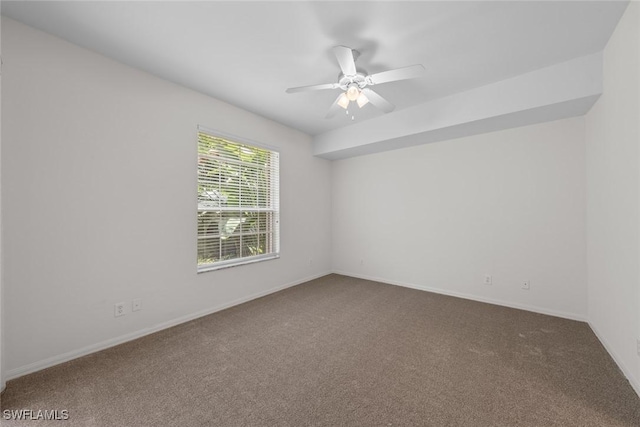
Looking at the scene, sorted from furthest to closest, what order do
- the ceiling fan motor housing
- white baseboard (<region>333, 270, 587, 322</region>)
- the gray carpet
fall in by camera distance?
white baseboard (<region>333, 270, 587, 322</region>)
the ceiling fan motor housing
the gray carpet

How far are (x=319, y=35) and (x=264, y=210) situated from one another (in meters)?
2.40

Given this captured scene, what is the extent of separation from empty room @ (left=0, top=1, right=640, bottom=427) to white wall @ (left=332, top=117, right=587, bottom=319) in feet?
0.09

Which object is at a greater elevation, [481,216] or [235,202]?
[235,202]

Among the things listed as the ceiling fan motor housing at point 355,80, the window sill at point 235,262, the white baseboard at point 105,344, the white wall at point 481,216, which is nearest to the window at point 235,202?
the window sill at point 235,262

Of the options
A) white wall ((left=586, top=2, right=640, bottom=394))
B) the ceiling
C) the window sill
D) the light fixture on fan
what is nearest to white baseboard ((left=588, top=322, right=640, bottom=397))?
white wall ((left=586, top=2, right=640, bottom=394))

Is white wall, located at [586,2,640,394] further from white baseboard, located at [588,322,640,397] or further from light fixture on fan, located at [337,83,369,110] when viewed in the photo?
light fixture on fan, located at [337,83,369,110]

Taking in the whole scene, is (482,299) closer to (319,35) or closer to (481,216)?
(481,216)

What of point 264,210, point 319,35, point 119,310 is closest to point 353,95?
point 319,35

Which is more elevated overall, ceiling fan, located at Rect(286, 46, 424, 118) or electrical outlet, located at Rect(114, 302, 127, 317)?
ceiling fan, located at Rect(286, 46, 424, 118)

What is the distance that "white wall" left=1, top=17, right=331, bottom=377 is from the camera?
6.03 feet

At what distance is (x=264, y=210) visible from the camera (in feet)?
12.3

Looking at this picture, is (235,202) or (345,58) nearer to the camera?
(345,58)

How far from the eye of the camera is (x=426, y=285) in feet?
12.7

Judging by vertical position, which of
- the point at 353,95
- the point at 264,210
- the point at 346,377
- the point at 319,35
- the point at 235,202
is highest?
the point at 319,35
